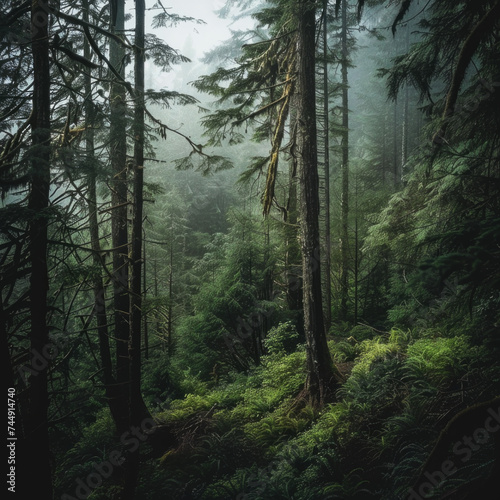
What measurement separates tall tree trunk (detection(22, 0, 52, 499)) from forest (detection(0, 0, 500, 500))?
0.08 ft

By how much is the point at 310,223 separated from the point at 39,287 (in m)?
4.87

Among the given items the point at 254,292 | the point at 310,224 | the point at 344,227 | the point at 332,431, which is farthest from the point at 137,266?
the point at 344,227

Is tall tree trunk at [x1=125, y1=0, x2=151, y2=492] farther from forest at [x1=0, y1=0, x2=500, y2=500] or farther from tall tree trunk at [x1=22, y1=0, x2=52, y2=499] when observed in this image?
tall tree trunk at [x1=22, y1=0, x2=52, y2=499]

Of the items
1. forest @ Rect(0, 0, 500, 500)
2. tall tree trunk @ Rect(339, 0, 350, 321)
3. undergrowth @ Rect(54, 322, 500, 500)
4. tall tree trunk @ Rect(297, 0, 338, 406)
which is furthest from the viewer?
tall tree trunk @ Rect(339, 0, 350, 321)

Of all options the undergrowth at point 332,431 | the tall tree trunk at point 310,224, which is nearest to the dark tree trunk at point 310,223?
the tall tree trunk at point 310,224

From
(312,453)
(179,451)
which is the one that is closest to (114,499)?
(179,451)

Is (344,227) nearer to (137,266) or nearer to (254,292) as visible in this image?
(254,292)

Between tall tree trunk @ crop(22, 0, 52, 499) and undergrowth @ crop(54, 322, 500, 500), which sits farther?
undergrowth @ crop(54, 322, 500, 500)

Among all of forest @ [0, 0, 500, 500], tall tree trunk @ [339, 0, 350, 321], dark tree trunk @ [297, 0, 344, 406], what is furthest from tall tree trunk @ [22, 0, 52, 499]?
tall tree trunk @ [339, 0, 350, 321]

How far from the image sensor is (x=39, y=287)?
377cm

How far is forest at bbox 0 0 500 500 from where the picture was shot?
346cm

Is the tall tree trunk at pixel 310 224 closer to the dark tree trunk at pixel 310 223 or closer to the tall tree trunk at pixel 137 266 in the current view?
the dark tree trunk at pixel 310 223

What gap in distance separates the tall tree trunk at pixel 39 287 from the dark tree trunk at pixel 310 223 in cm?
456

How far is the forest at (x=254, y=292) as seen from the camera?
346 cm
